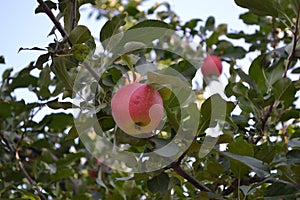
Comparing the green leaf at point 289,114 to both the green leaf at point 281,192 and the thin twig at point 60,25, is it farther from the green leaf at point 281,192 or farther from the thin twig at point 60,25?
the thin twig at point 60,25

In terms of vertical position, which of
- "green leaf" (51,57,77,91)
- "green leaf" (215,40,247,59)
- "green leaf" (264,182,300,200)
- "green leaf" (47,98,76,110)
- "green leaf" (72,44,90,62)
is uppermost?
"green leaf" (72,44,90,62)

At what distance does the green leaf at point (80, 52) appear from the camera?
85 centimetres

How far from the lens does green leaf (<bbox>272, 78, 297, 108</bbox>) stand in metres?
1.04

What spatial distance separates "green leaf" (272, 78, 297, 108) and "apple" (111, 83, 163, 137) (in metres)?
0.32

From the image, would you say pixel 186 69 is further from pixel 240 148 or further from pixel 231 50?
pixel 231 50

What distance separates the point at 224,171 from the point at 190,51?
2.20ft

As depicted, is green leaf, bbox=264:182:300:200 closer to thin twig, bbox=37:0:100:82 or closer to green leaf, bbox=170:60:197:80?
green leaf, bbox=170:60:197:80

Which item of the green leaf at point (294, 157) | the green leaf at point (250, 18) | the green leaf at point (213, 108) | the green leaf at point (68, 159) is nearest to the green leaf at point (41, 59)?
the green leaf at point (213, 108)

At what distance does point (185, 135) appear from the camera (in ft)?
2.94

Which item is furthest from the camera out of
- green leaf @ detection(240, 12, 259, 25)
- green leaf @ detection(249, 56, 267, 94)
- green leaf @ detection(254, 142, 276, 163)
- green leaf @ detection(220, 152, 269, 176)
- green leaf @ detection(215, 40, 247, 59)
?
green leaf @ detection(240, 12, 259, 25)

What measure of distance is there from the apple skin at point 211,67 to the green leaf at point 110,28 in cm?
72

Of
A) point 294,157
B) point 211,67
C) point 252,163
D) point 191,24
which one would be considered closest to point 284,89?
point 294,157

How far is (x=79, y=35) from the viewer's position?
89 cm

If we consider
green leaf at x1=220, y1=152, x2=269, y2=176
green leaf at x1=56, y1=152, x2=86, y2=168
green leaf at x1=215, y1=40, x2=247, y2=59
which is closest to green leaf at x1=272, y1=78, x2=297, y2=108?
green leaf at x1=220, y1=152, x2=269, y2=176
